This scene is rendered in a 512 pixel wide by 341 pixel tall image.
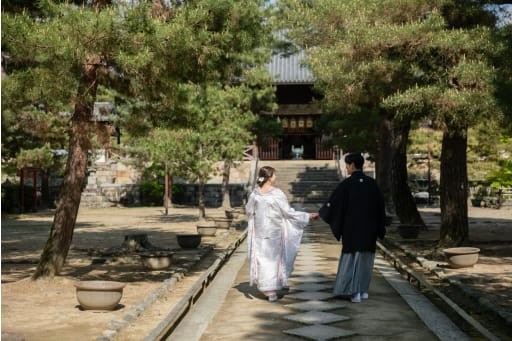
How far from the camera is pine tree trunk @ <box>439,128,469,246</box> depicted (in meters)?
13.2

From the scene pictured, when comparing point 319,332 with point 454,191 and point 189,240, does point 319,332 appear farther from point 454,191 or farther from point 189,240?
point 189,240

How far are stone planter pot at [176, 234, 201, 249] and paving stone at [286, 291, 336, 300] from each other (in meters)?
5.69

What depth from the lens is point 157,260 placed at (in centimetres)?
1095

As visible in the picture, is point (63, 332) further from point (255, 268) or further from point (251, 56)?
point (251, 56)

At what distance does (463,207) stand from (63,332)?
8.76m

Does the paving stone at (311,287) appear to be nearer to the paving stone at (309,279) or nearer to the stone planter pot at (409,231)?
the paving stone at (309,279)

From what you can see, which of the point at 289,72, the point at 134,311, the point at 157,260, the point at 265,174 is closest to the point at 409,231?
the point at 157,260

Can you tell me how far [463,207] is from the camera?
13211 millimetres

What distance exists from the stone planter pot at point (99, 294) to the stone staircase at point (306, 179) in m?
24.1

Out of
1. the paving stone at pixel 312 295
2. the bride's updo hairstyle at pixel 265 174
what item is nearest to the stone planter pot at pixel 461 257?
the paving stone at pixel 312 295

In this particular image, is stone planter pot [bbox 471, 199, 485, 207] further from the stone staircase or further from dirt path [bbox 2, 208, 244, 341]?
dirt path [bbox 2, 208, 244, 341]

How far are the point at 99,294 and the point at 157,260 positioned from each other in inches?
142

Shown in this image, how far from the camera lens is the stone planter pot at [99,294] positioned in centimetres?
734

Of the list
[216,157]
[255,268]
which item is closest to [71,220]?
[255,268]
